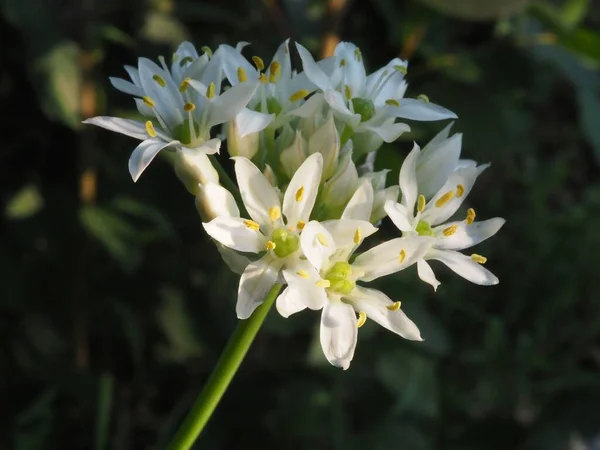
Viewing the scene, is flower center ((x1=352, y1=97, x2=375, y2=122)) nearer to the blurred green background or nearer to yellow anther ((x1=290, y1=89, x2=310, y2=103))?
yellow anther ((x1=290, y1=89, x2=310, y2=103))

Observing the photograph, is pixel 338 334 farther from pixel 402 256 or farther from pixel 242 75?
pixel 242 75

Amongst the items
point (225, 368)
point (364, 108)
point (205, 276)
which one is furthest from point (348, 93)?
point (205, 276)

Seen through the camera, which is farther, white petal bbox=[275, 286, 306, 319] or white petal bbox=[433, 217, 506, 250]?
white petal bbox=[433, 217, 506, 250]

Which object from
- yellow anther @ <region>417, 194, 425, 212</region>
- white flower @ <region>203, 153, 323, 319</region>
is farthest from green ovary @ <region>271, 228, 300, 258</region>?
yellow anther @ <region>417, 194, 425, 212</region>

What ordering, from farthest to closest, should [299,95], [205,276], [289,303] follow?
[205,276], [299,95], [289,303]

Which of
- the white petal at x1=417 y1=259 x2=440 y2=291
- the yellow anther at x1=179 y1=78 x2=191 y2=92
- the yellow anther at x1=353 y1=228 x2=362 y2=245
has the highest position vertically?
the yellow anther at x1=179 y1=78 x2=191 y2=92

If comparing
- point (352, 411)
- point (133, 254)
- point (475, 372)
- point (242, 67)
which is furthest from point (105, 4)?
point (475, 372)

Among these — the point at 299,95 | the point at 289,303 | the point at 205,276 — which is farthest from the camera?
the point at 205,276
